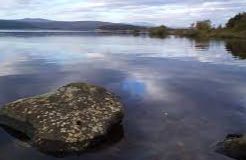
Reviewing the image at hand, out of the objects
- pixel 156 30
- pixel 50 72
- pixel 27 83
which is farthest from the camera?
pixel 156 30

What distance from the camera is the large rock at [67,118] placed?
14.5 m

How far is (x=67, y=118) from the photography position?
15.3 metres

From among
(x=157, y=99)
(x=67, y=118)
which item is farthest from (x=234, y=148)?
(x=157, y=99)

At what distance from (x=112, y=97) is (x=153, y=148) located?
3.58 metres

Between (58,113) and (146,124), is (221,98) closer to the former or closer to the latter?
(146,124)

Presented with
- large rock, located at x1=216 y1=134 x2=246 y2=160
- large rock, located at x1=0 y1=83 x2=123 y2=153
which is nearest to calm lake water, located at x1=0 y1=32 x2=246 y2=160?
large rock, located at x1=216 y1=134 x2=246 y2=160

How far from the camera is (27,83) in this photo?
26.7 m

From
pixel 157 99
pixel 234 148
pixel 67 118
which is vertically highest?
pixel 67 118

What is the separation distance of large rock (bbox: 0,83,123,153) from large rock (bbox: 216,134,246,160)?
12.7 feet

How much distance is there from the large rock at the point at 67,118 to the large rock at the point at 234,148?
12.7 feet

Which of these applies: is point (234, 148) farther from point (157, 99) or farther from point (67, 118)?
point (157, 99)

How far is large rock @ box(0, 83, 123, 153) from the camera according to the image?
570 inches

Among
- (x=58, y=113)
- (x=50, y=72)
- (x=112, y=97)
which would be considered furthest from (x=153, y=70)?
(x=58, y=113)

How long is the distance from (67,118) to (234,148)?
18.1ft
